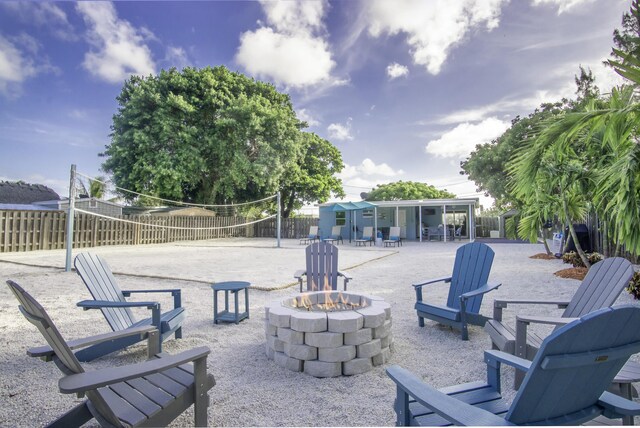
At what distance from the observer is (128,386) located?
1.90 m

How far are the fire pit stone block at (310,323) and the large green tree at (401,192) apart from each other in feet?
135

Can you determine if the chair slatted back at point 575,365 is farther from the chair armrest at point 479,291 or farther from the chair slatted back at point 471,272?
the chair slatted back at point 471,272

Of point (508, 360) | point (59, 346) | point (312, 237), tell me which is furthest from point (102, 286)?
point (312, 237)

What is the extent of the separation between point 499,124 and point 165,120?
2127 centimetres

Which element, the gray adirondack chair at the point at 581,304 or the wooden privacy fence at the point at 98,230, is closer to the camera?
the gray adirondack chair at the point at 581,304

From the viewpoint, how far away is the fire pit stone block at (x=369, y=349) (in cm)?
280

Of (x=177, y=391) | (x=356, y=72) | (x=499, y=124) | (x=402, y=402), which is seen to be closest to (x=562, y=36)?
(x=356, y=72)

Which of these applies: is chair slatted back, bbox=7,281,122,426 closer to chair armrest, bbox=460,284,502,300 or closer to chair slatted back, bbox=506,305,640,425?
chair slatted back, bbox=506,305,640,425

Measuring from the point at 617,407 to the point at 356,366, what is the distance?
1.78 m

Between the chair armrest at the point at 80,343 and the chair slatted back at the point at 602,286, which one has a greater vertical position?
the chair slatted back at the point at 602,286

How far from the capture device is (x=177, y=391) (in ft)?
6.04

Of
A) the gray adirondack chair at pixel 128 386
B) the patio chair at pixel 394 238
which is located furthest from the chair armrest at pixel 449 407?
the patio chair at pixel 394 238

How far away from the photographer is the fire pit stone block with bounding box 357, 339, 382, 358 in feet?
9.20

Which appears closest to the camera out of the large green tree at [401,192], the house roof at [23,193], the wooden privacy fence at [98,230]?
the wooden privacy fence at [98,230]
